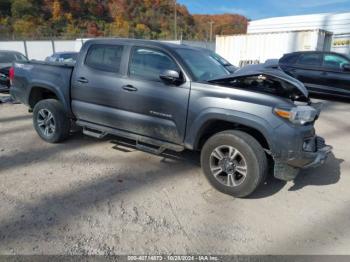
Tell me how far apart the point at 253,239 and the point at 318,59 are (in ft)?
29.4

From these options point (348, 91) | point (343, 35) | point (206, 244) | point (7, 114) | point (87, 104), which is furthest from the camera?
point (343, 35)

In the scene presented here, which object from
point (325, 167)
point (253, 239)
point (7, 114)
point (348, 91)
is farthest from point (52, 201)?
point (348, 91)

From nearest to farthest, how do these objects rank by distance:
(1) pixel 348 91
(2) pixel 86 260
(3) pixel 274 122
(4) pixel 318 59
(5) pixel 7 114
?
(2) pixel 86 260, (3) pixel 274 122, (5) pixel 7 114, (1) pixel 348 91, (4) pixel 318 59

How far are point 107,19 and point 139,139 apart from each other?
60.7 metres

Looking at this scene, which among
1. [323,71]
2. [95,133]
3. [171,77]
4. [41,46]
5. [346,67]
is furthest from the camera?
[41,46]

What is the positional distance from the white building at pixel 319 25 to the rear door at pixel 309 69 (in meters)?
7.93

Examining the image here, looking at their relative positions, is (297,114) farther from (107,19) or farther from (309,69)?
(107,19)

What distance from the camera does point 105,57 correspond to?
188 inches

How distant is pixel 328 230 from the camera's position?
3.16 meters

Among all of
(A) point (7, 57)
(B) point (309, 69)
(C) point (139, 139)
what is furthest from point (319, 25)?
(C) point (139, 139)

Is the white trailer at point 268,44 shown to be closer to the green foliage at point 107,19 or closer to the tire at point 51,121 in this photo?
the tire at point 51,121

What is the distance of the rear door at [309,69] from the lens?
10.1m

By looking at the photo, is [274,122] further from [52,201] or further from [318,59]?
[318,59]

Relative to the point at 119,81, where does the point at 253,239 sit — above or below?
below
